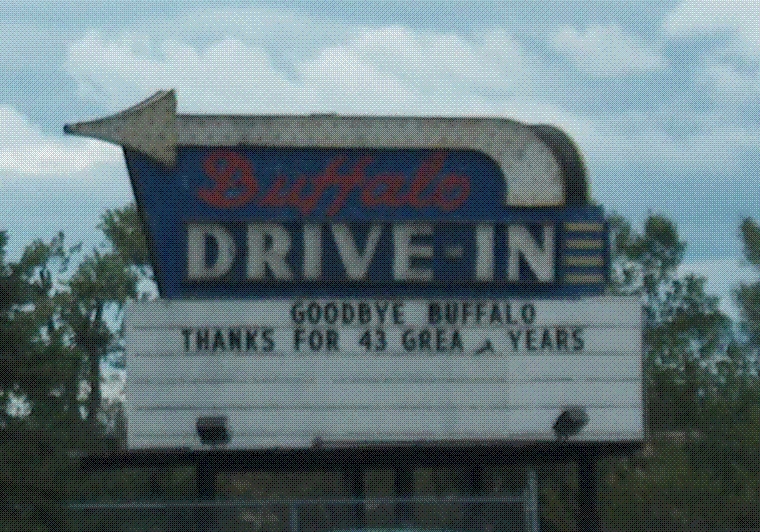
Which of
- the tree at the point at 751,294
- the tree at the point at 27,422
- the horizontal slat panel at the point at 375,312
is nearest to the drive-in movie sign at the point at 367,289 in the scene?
the horizontal slat panel at the point at 375,312

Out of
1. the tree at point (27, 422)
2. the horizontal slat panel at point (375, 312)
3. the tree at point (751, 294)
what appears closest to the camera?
the horizontal slat panel at point (375, 312)

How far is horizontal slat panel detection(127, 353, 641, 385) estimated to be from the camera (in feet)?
90.5

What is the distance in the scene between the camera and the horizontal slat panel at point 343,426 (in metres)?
27.5

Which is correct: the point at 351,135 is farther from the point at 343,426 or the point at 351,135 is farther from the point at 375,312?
the point at 343,426

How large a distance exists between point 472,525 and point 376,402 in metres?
2.11

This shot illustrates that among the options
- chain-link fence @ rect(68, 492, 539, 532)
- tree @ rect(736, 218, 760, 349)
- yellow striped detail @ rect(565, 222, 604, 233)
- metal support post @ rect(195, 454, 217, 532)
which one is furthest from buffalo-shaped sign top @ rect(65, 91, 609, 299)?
tree @ rect(736, 218, 760, 349)

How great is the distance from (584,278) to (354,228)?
324 cm

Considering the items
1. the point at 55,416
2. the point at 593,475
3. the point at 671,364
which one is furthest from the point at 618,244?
the point at 593,475

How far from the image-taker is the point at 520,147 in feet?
92.6

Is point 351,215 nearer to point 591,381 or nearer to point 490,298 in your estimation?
point 490,298

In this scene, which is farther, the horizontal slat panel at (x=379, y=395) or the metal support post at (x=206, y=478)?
the metal support post at (x=206, y=478)

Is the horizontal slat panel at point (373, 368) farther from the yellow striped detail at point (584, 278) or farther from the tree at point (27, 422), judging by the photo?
the tree at point (27, 422)

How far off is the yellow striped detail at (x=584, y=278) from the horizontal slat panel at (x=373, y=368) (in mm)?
1016

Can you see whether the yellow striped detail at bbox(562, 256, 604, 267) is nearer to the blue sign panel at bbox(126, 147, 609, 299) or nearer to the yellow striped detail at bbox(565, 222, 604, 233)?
the blue sign panel at bbox(126, 147, 609, 299)
